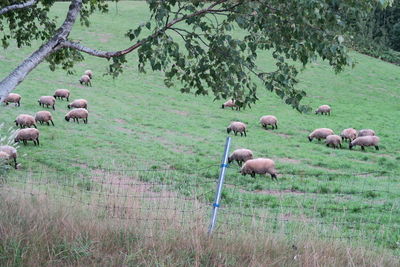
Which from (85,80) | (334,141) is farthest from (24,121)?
(85,80)

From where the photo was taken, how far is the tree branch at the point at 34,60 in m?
7.40

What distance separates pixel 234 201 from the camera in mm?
12633

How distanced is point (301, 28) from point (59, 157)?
13.0m

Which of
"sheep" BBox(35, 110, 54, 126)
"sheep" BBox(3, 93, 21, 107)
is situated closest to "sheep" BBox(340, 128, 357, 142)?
"sheep" BBox(35, 110, 54, 126)

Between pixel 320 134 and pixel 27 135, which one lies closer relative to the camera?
pixel 27 135

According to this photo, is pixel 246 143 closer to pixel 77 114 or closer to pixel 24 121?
pixel 77 114

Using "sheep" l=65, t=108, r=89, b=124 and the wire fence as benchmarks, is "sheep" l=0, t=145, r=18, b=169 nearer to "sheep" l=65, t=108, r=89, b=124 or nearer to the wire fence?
the wire fence

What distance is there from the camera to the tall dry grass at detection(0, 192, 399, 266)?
5.42 metres

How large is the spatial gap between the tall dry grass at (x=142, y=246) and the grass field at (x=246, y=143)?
1.69m

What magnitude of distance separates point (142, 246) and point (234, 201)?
707 cm

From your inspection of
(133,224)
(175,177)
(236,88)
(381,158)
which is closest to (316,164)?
(381,158)

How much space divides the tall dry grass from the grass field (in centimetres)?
169

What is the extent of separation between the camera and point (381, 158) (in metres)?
20.9

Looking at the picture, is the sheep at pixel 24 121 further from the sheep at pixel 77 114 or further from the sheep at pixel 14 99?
the sheep at pixel 14 99
